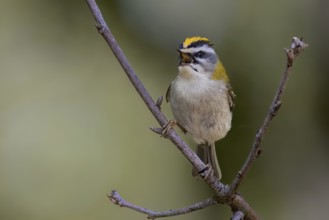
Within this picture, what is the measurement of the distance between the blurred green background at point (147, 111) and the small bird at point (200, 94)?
1.27 m

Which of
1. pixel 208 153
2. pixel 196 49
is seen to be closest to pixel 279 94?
pixel 196 49

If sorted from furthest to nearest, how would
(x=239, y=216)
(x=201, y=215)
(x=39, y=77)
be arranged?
(x=39, y=77) < (x=201, y=215) < (x=239, y=216)

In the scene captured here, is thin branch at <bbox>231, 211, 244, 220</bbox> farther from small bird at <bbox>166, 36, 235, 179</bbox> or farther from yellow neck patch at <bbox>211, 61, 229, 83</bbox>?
yellow neck patch at <bbox>211, 61, 229, 83</bbox>

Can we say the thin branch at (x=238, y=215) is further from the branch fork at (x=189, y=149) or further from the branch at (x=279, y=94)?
the branch at (x=279, y=94)

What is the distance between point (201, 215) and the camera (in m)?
4.21

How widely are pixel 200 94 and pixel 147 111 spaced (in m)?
1.65

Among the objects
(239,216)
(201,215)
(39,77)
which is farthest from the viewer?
(39,77)

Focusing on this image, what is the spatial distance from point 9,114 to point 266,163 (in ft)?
6.75

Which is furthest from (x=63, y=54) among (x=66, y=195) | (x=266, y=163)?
(x=266, y=163)

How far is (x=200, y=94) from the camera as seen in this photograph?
2850 millimetres

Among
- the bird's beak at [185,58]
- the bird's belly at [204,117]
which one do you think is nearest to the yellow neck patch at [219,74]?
the bird's belly at [204,117]

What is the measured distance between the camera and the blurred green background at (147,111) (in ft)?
14.1

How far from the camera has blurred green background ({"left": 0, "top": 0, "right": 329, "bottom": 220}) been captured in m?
4.30

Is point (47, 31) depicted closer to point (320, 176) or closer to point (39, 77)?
point (39, 77)
